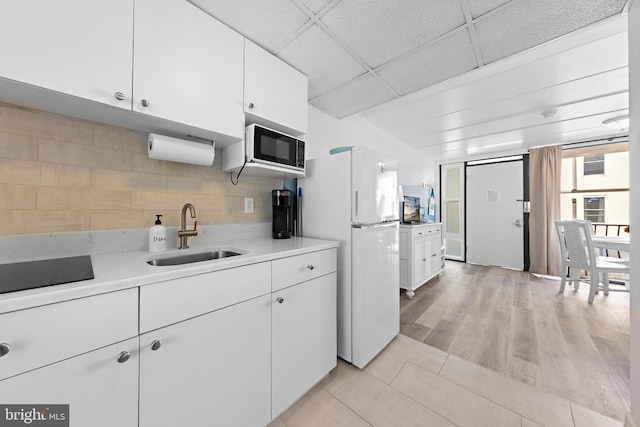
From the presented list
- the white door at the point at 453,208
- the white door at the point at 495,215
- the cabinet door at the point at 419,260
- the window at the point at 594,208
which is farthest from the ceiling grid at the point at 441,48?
the white door at the point at 453,208

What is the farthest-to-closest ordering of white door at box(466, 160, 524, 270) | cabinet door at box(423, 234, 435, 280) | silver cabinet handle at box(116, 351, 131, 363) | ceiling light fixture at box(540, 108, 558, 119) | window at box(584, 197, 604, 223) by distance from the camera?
white door at box(466, 160, 524, 270), window at box(584, 197, 604, 223), cabinet door at box(423, 234, 435, 280), ceiling light fixture at box(540, 108, 558, 119), silver cabinet handle at box(116, 351, 131, 363)

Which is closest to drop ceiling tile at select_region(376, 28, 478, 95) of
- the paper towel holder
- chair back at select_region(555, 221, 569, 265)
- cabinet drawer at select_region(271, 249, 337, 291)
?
the paper towel holder

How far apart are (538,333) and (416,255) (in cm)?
135

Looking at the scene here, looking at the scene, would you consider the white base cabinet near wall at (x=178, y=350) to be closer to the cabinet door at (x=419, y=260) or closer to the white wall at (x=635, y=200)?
the white wall at (x=635, y=200)

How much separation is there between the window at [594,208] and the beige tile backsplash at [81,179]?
21.0 ft

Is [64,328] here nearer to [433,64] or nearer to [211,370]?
[211,370]

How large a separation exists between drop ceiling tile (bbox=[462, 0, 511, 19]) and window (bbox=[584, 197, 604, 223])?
508 cm

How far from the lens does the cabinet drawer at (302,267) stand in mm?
1218

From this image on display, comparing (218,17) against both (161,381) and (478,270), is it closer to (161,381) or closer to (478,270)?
(161,381)

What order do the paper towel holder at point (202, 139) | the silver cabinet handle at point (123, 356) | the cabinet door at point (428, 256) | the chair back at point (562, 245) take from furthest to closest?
the cabinet door at point (428, 256)
the chair back at point (562, 245)
the paper towel holder at point (202, 139)
the silver cabinet handle at point (123, 356)

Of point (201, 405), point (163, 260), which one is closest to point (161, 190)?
point (163, 260)

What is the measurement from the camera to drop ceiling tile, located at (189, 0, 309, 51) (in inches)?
47.0

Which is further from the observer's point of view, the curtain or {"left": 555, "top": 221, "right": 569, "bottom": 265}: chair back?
the curtain

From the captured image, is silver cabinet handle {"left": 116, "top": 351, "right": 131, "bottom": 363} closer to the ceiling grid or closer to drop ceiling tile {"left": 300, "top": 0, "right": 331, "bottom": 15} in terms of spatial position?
the ceiling grid
